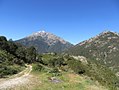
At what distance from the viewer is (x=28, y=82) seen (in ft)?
142

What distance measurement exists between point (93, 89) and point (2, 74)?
70.1 ft

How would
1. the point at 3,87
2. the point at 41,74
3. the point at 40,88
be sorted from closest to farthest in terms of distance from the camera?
1. the point at 3,87
2. the point at 40,88
3. the point at 41,74

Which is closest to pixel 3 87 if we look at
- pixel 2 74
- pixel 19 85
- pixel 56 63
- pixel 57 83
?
pixel 19 85

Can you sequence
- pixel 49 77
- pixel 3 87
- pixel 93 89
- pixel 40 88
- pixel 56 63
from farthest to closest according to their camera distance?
pixel 56 63, pixel 49 77, pixel 93 89, pixel 40 88, pixel 3 87

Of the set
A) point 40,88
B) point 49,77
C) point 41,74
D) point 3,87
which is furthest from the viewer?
point 41,74

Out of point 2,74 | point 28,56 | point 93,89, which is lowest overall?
point 93,89

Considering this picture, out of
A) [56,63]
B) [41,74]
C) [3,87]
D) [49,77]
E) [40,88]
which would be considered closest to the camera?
[3,87]

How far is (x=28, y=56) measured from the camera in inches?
Answer: 4284

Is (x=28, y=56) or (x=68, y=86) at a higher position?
(x=28, y=56)

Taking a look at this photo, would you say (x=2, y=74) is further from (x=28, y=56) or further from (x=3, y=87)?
(x=28, y=56)

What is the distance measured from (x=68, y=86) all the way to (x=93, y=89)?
15.0 ft

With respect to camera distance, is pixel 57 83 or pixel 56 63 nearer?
pixel 57 83

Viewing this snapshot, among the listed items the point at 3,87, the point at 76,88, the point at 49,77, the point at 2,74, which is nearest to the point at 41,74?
the point at 49,77

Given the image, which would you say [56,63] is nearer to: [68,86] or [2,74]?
[2,74]
